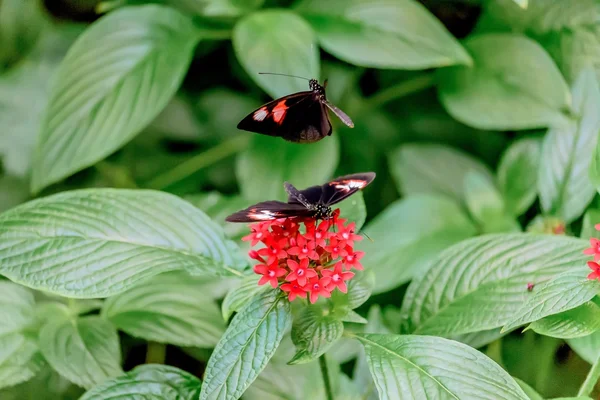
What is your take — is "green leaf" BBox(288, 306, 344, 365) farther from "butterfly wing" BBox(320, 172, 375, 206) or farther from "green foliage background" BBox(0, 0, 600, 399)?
"butterfly wing" BBox(320, 172, 375, 206)

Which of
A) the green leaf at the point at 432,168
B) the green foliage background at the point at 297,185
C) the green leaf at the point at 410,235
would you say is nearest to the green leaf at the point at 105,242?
the green foliage background at the point at 297,185

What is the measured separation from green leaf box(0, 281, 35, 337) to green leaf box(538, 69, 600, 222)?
35.8 inches

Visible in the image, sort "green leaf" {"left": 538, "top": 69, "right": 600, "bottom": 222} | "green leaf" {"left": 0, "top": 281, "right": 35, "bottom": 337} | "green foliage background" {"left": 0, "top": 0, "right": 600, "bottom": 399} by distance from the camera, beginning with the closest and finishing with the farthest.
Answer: "green foliage background" {"left": 0, "top": 0, "right": 600, "bottom": 399} → "green leaf" {"left": 0, "top": 281, "right": 35, "bottom": 337} → "green leaf" {"left": 538, "top": 69, "right": 600, "bottom": 222}

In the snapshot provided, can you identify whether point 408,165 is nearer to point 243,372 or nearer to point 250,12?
point 250,12

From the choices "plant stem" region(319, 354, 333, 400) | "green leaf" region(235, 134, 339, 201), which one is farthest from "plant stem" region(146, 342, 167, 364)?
"plant stem" region(319, 354, 333, 400)

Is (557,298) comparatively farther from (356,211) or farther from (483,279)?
(356,211)

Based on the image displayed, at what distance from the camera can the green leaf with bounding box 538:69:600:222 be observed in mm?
995

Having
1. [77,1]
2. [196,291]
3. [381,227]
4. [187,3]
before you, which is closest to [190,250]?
[196,291]

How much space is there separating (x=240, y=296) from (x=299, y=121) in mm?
232

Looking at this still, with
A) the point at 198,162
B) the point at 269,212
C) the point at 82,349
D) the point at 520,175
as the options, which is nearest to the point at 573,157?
the point at 520,175

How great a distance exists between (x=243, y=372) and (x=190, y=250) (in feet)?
0.83

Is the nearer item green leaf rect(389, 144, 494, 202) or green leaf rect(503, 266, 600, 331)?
green leaf rect(503, 266, 600, 331)

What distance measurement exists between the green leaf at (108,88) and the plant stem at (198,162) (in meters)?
0.25

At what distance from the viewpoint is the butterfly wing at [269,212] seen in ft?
1.97
